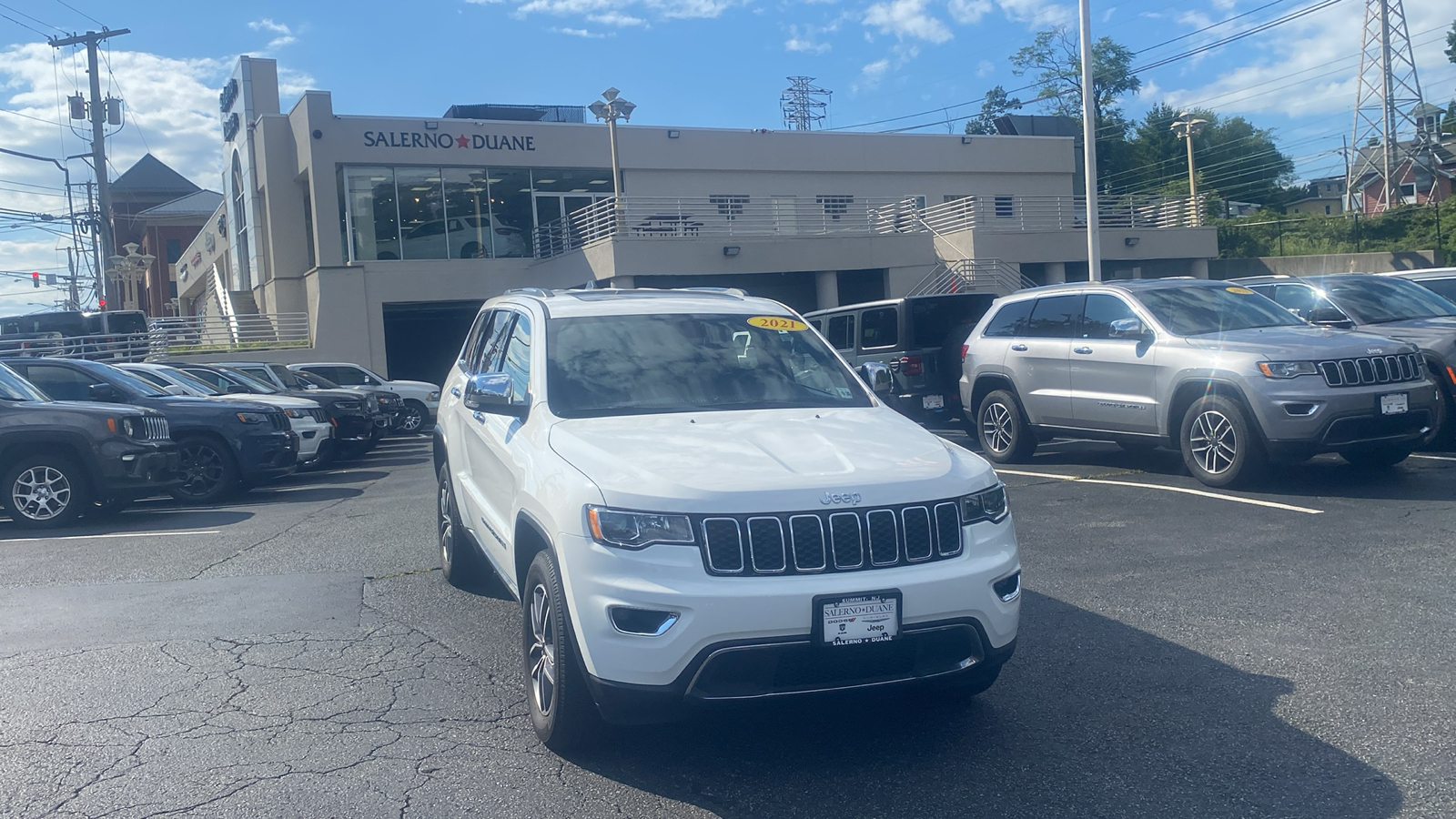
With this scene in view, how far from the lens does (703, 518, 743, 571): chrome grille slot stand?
155 inches

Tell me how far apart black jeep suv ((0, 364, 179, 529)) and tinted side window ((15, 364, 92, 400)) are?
37.5 inches

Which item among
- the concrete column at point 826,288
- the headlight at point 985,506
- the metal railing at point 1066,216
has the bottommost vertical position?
the headlight at point 985,506

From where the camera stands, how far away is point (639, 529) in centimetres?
399

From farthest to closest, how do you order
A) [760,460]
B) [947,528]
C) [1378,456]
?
1. [1378,456]
2. [760,460]
3. [947,528]

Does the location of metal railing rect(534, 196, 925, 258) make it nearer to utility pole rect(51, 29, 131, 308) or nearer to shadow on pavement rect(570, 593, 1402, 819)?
utility pole rect(51, 29, 131, 308)

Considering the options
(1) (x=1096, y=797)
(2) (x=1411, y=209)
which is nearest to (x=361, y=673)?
(1) (x=1096, y=797)

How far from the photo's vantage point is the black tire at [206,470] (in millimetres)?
12633

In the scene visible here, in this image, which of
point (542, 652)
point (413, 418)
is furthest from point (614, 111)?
point (542, 652)

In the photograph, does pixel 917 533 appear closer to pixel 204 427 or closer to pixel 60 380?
pixel 204 427

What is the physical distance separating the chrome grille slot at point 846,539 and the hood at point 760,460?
2.5 inches

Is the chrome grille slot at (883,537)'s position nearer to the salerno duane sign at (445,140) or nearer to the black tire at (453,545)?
the black tire at (453,545)

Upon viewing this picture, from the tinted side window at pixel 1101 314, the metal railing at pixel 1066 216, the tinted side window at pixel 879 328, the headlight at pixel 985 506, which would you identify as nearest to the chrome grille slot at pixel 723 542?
the headlight at pixel 985 506

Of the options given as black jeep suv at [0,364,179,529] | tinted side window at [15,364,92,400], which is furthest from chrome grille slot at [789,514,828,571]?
tinted side window at [15,364,92,400]

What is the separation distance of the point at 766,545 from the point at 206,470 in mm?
10630
